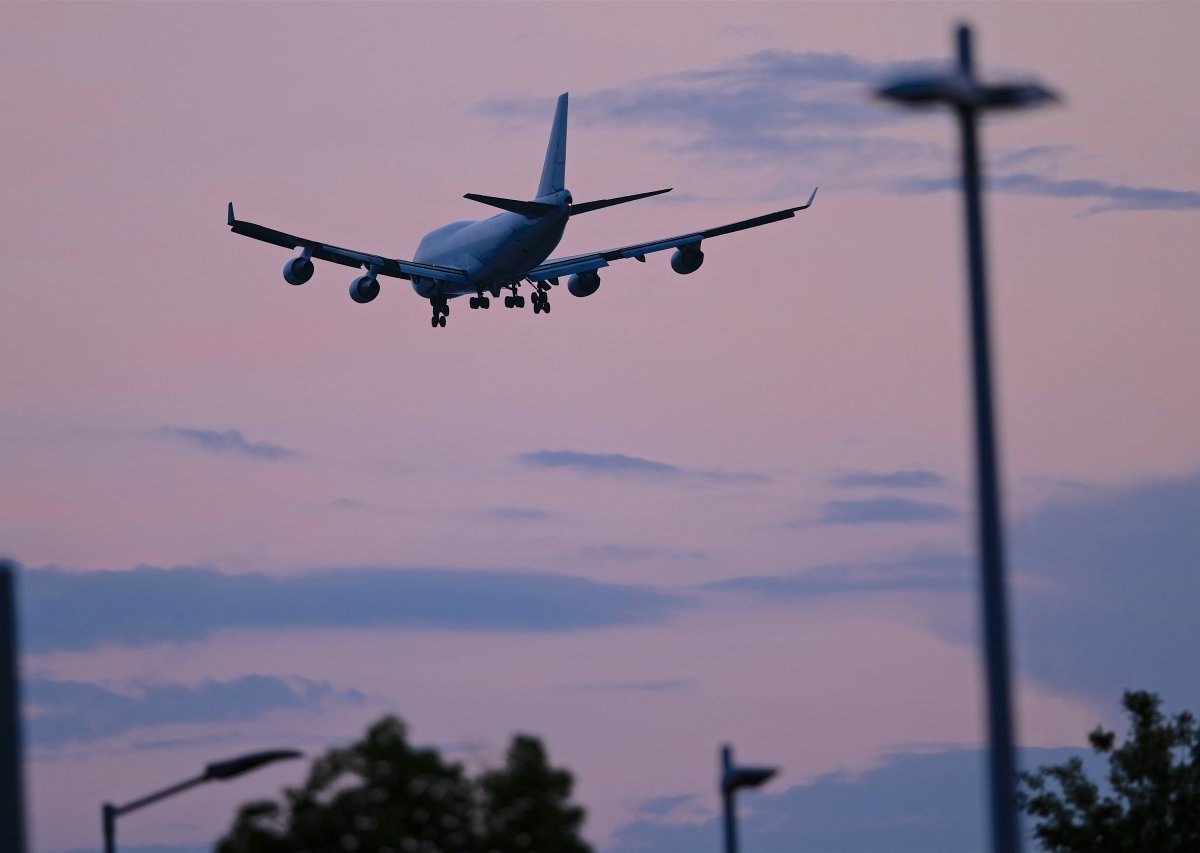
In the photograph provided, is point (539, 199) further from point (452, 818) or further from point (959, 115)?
point (959, 115)

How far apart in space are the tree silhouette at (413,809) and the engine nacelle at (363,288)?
47.2 meters

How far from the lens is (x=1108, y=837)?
77500 millimetres

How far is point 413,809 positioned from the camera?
54125 millimetres

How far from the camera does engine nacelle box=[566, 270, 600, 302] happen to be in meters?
102

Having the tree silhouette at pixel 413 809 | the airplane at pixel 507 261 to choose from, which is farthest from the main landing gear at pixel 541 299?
the tree silhouette at pixel 413 809

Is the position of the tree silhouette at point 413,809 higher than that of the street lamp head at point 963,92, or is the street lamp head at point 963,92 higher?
the street lamp head at point 963,92

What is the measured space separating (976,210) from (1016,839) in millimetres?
8472

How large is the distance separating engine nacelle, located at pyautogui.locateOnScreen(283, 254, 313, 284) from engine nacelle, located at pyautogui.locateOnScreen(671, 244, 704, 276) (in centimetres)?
1508

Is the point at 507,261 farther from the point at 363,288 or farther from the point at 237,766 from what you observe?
the point at 237,766

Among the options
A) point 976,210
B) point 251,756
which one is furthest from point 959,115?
point 251,756

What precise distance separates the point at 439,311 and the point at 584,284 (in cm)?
636

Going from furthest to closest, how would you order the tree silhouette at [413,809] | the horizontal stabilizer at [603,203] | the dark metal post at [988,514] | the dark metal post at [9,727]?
the horizontal stabilizer at [603,203], the tree silhouette at [413,809], the dark metal post at [9,727], the dark metal post at [988,514]

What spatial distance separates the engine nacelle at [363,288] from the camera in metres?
101

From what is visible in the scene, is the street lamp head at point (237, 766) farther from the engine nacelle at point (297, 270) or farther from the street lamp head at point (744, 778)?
the engine nacelle at point (297, 270)
